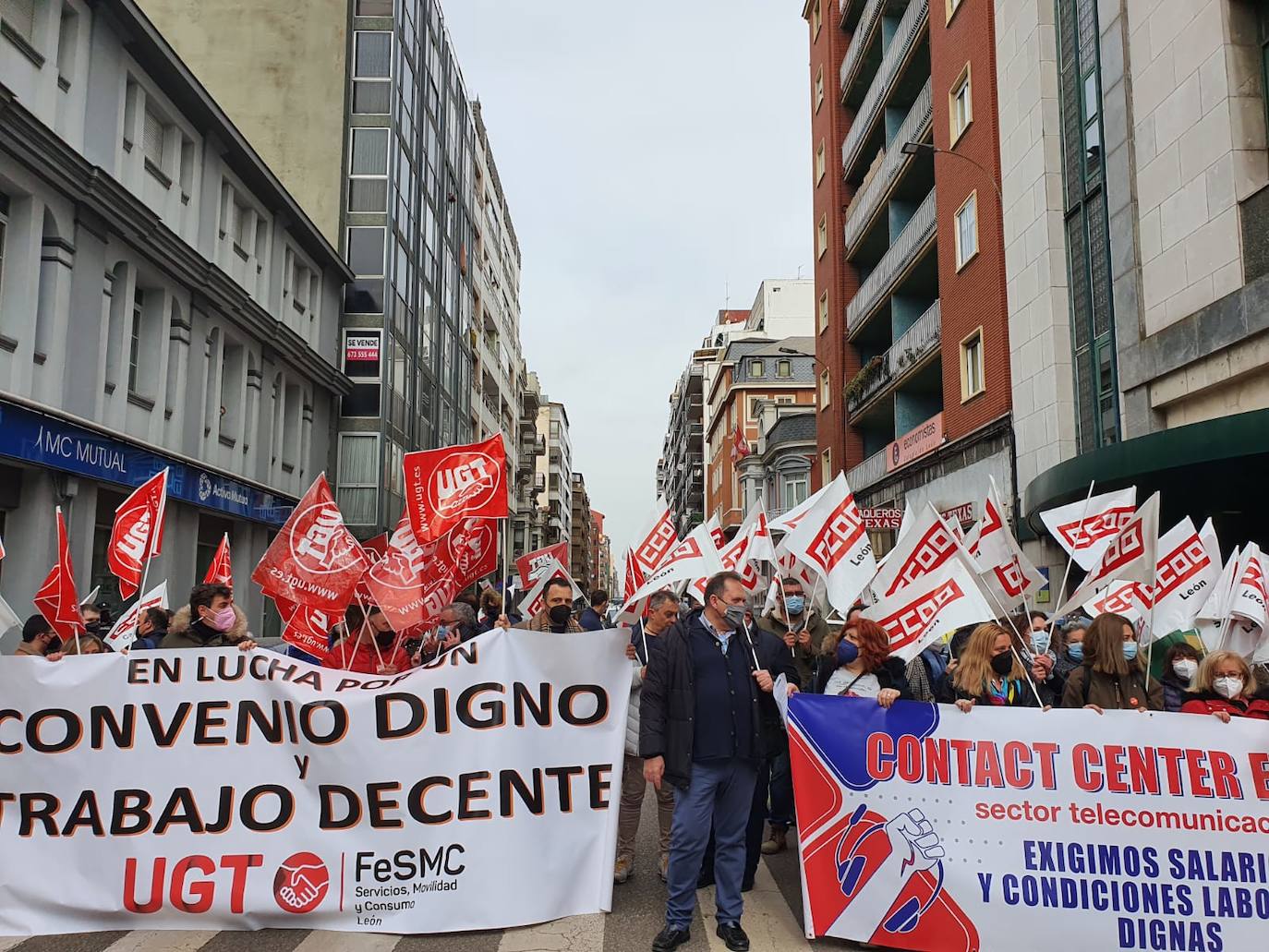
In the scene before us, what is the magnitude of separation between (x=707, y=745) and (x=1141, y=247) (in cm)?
1148

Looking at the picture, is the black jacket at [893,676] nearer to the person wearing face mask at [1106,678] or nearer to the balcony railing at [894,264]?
the person wearing face mask at [1106,678]

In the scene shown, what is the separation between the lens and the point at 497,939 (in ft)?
16.9

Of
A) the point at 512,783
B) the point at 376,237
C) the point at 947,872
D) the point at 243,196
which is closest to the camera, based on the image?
the point at 947,872

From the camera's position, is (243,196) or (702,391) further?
(702,391)

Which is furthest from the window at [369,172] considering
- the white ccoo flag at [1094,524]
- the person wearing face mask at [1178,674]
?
the person wearing face mask at [1178,674]

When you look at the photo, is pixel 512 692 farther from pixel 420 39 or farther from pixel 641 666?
pixel 420 39

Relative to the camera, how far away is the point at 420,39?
36844 millimetres

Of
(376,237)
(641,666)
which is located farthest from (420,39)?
(641,666)

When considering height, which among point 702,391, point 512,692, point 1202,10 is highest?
point 702,391

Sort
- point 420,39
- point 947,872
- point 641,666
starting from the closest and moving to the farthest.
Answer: point 947,872 → point 641,666 → point 420,39

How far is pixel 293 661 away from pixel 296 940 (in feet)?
4.90

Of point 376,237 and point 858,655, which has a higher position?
point 376,237

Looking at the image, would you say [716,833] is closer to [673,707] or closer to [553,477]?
[673,707]

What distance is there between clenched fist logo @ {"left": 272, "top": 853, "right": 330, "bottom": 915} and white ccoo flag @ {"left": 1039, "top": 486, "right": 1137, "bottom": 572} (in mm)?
6369
